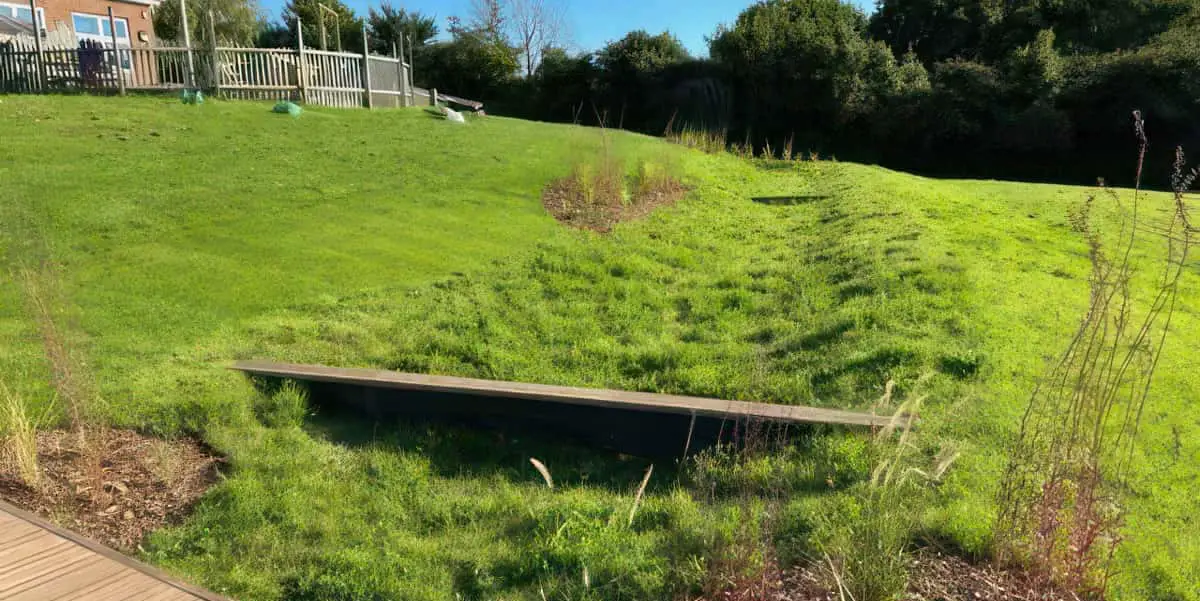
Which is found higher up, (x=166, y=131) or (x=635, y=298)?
(x=166, y=131)

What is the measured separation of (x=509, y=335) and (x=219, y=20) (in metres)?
27.4

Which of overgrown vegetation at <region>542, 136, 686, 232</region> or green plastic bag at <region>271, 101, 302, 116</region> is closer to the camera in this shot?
overgrown vegetation at <region>542, 136, 686, 232</region>

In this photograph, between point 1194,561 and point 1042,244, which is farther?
point 1042,244

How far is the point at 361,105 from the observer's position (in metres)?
18.2

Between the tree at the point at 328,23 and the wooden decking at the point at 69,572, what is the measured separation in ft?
126

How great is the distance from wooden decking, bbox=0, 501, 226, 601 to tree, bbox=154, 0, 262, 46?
27.7 metres

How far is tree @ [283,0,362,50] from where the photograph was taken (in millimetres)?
39094

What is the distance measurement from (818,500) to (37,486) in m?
3.71

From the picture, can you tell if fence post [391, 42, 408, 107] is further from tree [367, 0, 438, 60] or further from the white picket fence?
tree [367, 0, 438, 60]

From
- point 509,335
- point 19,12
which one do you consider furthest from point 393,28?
point 509,335

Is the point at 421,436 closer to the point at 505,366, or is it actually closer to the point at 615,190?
the point at 505,366

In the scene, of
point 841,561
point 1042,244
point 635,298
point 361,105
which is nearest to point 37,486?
point 841,561

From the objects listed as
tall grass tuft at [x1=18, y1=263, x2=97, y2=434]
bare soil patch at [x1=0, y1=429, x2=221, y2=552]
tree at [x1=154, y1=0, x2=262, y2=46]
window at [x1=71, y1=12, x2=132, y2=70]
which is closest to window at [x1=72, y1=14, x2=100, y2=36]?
window at [x1=71, y1=12, x2=132, y2=70]

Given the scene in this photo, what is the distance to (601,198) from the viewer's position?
1057 centimetres
